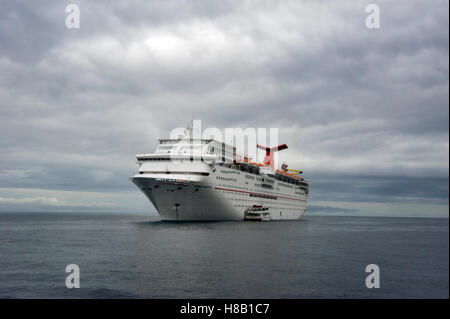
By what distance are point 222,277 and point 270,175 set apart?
67551 millimetres

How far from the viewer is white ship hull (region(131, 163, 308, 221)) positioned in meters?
58.8

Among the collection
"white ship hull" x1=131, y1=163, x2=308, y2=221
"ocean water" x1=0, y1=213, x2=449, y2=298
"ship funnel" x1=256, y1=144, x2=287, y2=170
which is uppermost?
"ship funnel" x1=256, y1=144, x2=287, y2=170

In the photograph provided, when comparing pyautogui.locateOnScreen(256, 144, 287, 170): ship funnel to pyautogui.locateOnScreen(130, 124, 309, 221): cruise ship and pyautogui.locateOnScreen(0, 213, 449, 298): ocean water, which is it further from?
pyautogui.locateOnScreen(0, 213, 449, 298): ocean water

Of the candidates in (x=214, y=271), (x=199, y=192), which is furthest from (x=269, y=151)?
(x=214, y=271)

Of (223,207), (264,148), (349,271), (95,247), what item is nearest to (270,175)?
(264,148)

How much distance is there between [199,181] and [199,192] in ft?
7.30

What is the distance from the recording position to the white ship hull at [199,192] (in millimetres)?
58844
